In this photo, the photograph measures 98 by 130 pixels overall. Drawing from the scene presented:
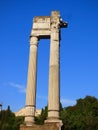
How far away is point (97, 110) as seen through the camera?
6562 cm

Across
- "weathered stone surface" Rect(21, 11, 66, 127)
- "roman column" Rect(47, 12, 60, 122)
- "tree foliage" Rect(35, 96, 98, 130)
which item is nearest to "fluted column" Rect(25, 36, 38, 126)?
"weathered stone surface" Rect(21, 11, 66, 127)

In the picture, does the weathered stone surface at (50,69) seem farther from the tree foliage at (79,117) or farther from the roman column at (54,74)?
the tree foliage at (79,117)

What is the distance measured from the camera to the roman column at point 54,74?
2605 cm

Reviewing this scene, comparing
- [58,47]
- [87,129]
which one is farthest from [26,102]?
[87,129]

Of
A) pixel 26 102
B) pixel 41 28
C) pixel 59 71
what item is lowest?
pixel 26 102

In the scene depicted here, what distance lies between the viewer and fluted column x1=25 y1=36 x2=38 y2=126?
89.3 feet

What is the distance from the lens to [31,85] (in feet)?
92.0

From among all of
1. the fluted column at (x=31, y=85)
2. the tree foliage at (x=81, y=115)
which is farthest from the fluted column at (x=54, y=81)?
the tree foliage at (x=81, y=115)

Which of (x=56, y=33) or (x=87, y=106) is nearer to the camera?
(x=56, y=33)

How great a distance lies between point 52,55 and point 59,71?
5.40 ft

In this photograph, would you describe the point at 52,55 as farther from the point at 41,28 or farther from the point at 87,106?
the point at 87,106

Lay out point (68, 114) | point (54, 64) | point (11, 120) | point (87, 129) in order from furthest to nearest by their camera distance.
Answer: point (11, 120) < point (68, 114) < point (87, 129) < point (54, 64)

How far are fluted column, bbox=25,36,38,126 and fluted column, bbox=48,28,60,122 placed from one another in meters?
1.85

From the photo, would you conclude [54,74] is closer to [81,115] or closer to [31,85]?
[31,85]
